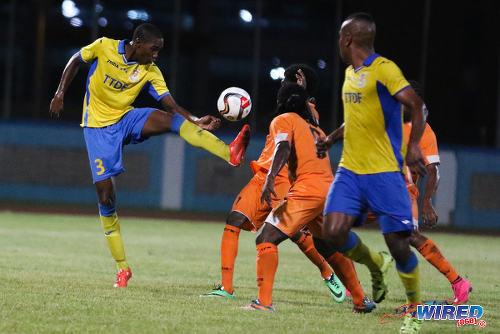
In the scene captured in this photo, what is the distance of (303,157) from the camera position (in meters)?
6.57

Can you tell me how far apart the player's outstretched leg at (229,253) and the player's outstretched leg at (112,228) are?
93 cm

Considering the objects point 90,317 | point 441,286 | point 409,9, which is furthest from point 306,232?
point 409,9

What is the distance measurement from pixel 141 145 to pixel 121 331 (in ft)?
51.1

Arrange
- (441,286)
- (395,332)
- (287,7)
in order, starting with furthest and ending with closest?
(287,7)
(441,286)
(395,332)

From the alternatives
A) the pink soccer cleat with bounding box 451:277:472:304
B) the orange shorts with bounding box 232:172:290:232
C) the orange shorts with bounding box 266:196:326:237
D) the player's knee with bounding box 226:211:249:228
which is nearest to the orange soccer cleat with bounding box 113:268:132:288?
the player's knee with bounding box 226:211:249:228

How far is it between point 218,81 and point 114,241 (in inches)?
945

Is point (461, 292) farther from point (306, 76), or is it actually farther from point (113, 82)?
point (113, 82)

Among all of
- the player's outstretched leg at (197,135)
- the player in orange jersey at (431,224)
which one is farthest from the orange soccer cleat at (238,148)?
the player in orange jersey at (431,224)

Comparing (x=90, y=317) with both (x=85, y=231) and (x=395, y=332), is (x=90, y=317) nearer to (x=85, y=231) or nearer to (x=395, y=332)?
(x=395, y=332)

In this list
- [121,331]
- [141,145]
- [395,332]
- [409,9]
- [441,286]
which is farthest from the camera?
[409,9]

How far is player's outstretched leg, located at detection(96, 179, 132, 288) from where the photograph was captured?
7.68 meters

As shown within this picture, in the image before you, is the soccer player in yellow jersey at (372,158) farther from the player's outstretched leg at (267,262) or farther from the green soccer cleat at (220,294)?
the green soccer cleat at (220,294)

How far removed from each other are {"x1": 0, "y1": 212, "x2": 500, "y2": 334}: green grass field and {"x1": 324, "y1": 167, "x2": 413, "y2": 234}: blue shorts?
2.68 ft

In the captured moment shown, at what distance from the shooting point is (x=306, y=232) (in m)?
7.88
